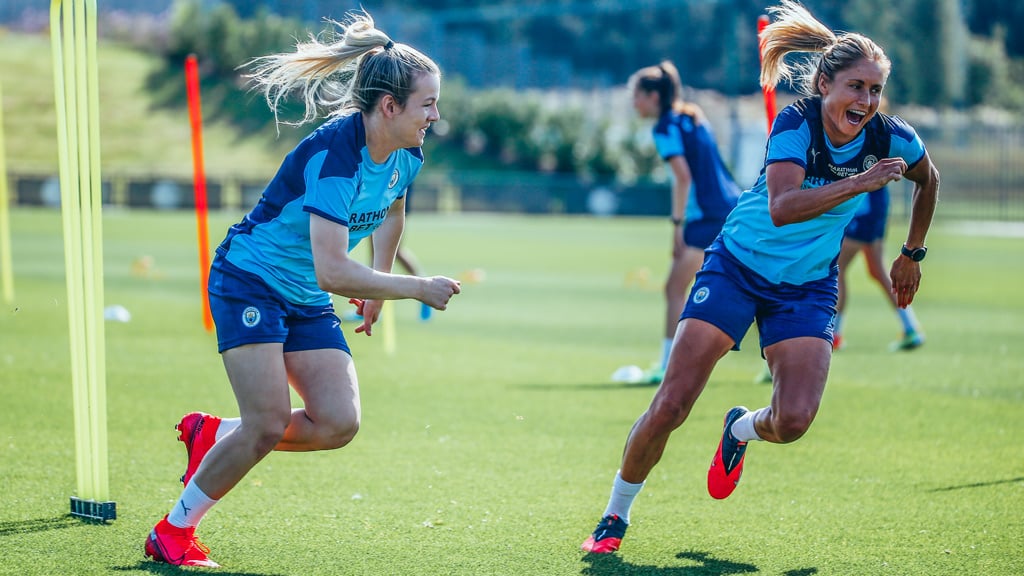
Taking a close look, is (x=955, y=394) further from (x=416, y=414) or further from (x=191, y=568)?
(x=191, y=568)

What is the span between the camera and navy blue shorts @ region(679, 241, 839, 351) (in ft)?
17.0

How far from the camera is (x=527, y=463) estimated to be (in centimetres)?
702

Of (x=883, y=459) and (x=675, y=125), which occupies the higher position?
(x=675, y=125)

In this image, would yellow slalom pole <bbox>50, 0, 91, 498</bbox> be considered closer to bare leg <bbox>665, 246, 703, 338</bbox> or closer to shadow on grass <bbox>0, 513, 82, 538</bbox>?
shadow on grass <bbox>0, 513, 82, 538</bbox>

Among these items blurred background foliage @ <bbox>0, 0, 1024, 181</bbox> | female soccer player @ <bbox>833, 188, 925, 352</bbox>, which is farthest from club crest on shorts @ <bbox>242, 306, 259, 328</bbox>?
blurred background foliage @ <bbox>0, 0, 1024, 181</bbox>

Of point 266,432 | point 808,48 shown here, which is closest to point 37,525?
point 266,432

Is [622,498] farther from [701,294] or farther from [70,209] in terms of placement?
[70,209]

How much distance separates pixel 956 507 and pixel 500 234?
26.5 metres

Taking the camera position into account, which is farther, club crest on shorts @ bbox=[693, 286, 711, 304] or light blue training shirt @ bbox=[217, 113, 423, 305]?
club crest on shorts @ bbox=[693, 286, 711, 304]

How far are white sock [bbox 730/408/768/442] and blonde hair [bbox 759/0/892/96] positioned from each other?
1.45 meters

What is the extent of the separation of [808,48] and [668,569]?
2.34 m

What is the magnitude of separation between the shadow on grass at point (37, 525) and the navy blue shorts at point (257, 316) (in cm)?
129

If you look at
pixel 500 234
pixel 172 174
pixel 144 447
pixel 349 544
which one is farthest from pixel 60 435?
pixel 172 174

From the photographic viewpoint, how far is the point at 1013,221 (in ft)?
134
